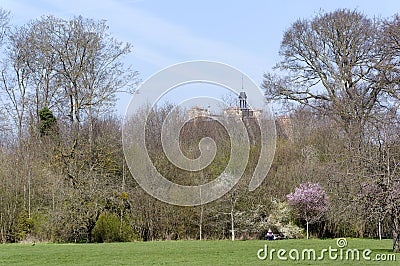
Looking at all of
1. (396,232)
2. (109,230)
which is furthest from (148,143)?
(396,232)

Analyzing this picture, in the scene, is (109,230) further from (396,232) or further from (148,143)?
(396,232)

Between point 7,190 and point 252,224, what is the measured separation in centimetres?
1057

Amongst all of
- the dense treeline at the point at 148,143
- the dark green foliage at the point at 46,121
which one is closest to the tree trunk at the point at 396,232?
the dense treeline at the point at 148,143

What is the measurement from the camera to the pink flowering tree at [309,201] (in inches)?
994

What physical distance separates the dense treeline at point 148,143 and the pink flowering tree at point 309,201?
372 millimetres

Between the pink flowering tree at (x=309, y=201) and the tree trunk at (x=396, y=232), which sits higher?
the pink flowering tree at (x=309, y=201)

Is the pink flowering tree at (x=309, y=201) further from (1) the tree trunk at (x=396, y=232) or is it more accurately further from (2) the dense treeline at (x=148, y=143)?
(1) the tree trunk at (x=396, y=232)

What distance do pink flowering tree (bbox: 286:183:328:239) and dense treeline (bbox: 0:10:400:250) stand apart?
37 cm

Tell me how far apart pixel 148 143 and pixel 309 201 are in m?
7.42

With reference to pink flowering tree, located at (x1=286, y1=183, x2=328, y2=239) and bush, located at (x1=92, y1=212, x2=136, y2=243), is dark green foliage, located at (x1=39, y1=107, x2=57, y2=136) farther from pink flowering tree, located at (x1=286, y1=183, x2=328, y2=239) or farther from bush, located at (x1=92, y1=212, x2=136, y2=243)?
pink flowering tree, located at (x1=286, y1=183, x2=328, y2=239)

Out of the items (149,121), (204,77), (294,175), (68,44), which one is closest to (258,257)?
(204,77)

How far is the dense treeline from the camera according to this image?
23.9 m

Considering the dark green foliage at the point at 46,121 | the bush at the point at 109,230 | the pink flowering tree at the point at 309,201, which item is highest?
the dark green foliage at the point at 46,121

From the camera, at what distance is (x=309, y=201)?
82.9ft
